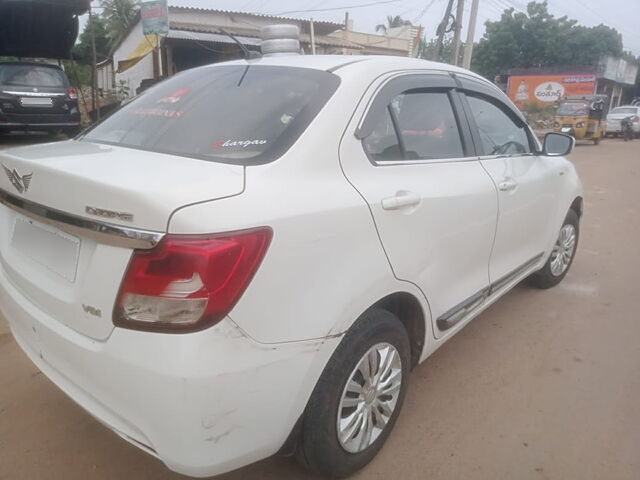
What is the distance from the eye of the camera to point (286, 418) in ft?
5.50

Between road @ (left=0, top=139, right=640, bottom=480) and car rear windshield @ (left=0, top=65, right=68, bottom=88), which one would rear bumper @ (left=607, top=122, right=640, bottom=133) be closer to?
car rear windshield @ (left=0, top=65, right=68, bottom=88)

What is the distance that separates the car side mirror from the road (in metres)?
1.15

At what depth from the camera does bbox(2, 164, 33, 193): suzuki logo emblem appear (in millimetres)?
1785

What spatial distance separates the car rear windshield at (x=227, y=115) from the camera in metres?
1.88

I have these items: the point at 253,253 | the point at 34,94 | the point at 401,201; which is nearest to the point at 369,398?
the point at 401,201

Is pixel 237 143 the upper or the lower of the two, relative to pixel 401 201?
upper

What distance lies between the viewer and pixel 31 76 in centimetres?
981

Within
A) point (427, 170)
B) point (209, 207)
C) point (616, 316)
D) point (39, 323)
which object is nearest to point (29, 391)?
point (39, 323)

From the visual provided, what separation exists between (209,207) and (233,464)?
810 mm

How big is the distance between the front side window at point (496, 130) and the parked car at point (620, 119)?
23486 millimetres

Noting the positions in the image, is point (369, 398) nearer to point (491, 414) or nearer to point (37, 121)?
point (491, 414)

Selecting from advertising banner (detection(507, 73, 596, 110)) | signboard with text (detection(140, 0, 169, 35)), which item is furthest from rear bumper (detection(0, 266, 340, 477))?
advertising banner (detection(507, 73, 596, 110))

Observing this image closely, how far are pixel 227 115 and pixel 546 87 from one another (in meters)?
32.7

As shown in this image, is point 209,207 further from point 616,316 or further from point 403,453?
point 616,316
